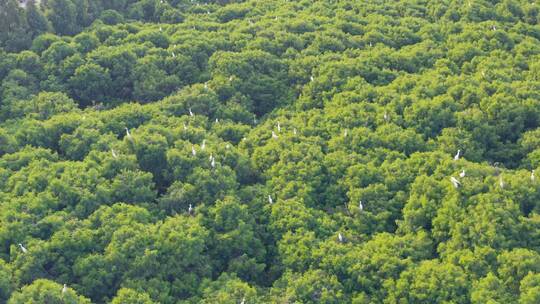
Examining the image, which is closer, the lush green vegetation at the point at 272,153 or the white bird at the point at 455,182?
the lush green vegetation at the point at 272,153

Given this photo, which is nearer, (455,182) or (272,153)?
(455,182)

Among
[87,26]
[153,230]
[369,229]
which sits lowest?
[369,229]

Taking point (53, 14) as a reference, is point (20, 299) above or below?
below

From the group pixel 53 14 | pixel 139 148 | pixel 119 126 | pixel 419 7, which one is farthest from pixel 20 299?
pixel 419 7

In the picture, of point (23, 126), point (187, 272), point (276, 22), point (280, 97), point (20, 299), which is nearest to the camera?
point (20, 299)

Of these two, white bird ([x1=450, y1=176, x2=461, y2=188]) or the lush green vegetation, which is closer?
the lush green vegetation

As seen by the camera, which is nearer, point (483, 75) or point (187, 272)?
point (187, 272)

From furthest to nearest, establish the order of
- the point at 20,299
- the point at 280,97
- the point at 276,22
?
the point at 276,22 → the point at 280,97 → the point at 20,299

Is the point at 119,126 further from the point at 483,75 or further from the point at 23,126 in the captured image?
the point at 483,75
